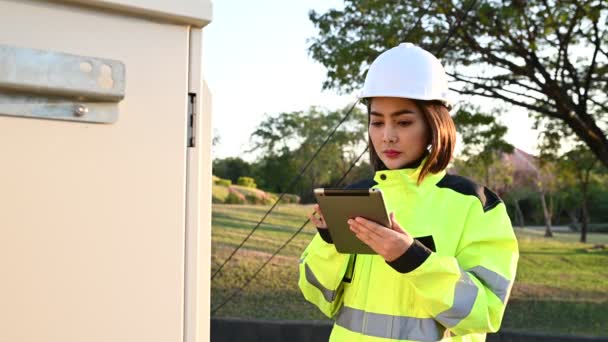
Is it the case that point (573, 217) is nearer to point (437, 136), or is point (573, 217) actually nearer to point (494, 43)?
point (494, 43)

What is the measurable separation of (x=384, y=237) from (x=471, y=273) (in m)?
0.29

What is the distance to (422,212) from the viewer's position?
1820mm

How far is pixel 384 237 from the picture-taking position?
1588mm

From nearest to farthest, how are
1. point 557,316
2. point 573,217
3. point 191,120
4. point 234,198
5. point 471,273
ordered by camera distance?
point 191,120 → point 471,273 → point 557,316 → point 234,198 → point 573,217

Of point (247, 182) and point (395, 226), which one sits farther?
point (247, 182)

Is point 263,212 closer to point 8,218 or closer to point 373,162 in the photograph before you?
point 373,162

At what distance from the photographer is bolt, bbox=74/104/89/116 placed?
2.68ft

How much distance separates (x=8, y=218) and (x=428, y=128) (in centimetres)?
132

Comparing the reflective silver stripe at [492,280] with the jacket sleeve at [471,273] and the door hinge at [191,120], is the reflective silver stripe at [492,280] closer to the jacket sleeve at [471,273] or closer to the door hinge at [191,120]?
the jacket sleeve at [471,273]

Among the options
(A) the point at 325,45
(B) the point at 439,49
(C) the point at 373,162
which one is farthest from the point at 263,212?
(C) the point at 373,162

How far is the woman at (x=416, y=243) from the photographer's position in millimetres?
1639

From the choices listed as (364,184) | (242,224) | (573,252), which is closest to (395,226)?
(364,184)

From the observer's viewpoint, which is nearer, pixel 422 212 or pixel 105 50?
pixel 105 50

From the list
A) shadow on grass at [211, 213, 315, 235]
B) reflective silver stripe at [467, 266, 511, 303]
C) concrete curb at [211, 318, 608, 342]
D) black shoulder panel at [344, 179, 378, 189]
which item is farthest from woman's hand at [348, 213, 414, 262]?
shadow on grass at [211, 213, 315, 235]
